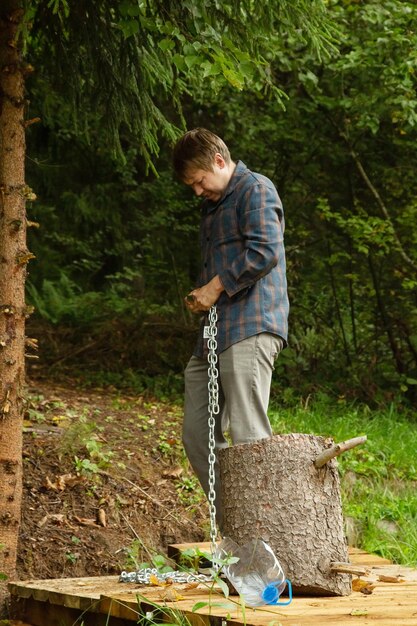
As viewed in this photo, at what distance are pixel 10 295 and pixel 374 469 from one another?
→ 3858 millimetres

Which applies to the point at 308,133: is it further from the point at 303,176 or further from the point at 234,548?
the point at 234,548

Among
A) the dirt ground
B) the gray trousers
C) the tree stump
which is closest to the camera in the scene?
the tree stump

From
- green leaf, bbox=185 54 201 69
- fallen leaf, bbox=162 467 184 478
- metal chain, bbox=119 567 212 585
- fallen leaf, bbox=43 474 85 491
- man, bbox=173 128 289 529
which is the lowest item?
metal chain, bbox=119 567 212 585

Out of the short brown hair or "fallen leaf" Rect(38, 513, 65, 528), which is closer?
the short brown hair

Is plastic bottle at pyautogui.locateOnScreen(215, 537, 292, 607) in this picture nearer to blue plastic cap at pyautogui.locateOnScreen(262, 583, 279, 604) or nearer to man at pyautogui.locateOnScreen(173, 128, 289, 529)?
blue plastic cap at pyautogui.locateOnScreen(262, 583, 279, 604)

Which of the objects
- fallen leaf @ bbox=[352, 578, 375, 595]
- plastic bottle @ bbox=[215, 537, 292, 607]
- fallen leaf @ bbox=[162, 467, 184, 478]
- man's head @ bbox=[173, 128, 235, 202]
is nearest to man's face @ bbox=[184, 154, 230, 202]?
man's head @ bbox=[173, 128, 235, 202]

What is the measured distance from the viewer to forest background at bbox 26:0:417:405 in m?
9.69

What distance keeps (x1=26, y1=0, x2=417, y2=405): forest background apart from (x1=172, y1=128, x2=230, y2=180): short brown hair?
4785 millimetres

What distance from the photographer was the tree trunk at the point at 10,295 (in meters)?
4.52

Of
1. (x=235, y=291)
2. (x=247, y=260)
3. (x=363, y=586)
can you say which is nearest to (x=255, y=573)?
(x=363, y=586)

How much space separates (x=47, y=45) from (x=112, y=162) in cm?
600

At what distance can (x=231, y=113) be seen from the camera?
1025cm

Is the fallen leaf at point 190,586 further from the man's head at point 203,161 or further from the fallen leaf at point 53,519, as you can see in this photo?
the man's head at point 203,161

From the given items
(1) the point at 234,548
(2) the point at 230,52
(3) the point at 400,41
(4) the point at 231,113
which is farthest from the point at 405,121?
(1) the point at 234,548
